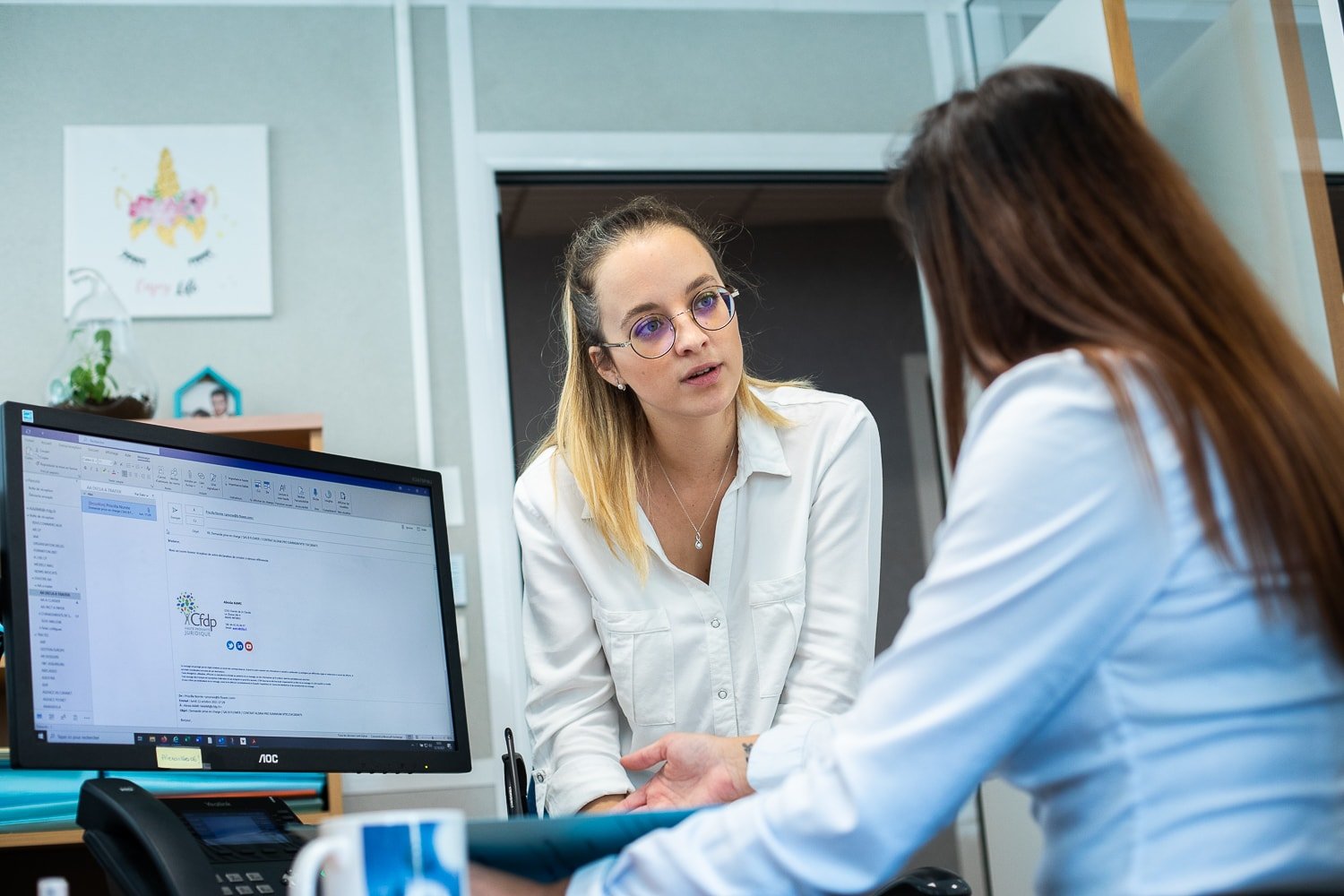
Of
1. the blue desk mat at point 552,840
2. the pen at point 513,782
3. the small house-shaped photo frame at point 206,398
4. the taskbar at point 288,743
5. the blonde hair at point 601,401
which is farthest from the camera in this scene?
the small house-shaped photo frame at point 206,398

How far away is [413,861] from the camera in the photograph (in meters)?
0.70

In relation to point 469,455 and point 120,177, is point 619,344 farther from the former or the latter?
point 120,177

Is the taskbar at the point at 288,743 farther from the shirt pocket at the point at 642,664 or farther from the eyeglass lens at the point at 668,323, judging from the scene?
the eyeglass lens at the point at 668,323

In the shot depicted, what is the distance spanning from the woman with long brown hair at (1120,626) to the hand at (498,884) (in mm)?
92

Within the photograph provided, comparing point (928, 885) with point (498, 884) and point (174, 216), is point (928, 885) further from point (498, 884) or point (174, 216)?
point (174, 216)

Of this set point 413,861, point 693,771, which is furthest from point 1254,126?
point 413,861

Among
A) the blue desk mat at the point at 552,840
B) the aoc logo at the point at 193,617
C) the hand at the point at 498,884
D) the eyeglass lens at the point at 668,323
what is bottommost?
the hand at the point at 498,884

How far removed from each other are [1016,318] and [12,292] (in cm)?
234

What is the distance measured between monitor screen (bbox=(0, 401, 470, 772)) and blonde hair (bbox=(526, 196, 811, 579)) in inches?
12.5

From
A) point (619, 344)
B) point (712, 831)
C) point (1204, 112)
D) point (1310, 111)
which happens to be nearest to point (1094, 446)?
point (712, 831)

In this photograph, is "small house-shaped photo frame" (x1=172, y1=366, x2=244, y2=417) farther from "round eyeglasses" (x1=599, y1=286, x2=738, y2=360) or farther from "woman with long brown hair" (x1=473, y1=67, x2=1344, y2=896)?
"woman with long brown hair" (x1=473, y1=67, x2=1344, y2=896)

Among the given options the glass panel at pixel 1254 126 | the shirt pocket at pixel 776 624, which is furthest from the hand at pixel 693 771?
the glass panel at pixel 1254 126

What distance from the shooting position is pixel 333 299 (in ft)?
8.83

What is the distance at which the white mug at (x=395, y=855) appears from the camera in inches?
26.3
